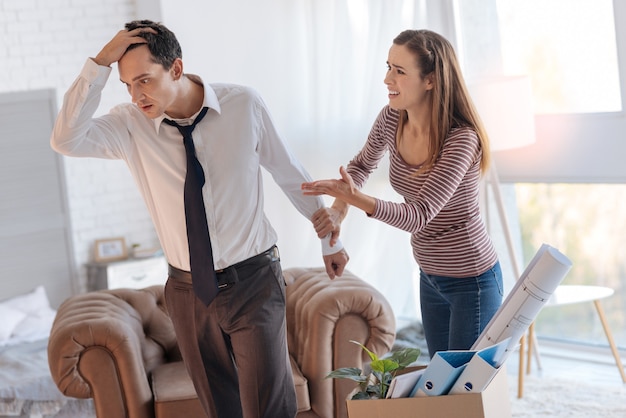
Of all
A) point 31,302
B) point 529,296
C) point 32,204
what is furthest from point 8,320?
point 529,296

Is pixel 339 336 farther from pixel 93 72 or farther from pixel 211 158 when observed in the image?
pixel 93 72

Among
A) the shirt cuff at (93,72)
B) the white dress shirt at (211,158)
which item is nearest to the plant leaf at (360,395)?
the white dress shirt at (211,158)

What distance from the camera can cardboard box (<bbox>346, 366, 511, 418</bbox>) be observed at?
1.60 metres

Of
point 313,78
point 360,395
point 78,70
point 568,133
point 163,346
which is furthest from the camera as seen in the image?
point 78,70

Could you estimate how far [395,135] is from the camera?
2.60 meters

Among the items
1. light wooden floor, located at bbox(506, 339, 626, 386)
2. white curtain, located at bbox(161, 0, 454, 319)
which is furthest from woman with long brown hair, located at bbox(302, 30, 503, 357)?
white curtain, located at bbox(161, 0, 454, 319)

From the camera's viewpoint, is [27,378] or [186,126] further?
[27,378]

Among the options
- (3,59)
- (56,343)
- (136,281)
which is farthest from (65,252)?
(56,343)

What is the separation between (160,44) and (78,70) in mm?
4083

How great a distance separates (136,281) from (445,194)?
410 centimetres

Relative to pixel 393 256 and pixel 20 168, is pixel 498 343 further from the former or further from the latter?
pixel 20 168

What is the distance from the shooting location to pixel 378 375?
1.82 metres

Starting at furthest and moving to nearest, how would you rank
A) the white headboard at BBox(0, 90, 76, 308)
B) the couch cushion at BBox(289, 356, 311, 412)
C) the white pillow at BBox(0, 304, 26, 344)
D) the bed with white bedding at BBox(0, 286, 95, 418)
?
the white headboard at BBox(0, 90, 76, 308) < the white pillow at BBox(0, 304, 26, 344) < the bed with white bedding at BBox(0, 286, 95, 418) < the couch cushion at BBox(289, 356, 311, 412)

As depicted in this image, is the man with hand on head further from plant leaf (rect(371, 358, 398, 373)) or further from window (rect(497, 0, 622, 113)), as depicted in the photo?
window (rect(497, 0, 622, 113))
